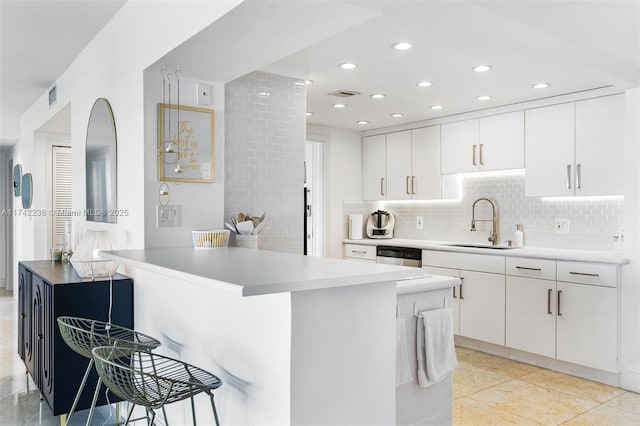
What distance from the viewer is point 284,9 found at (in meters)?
2.03

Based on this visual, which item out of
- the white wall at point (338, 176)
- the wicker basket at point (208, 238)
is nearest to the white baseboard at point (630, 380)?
the wicker basket at point (208, 238)

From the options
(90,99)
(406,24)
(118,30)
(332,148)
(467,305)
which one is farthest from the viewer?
(332,148)

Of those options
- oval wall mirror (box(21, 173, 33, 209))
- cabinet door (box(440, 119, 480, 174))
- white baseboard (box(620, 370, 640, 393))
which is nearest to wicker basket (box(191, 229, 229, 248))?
white baseboard (box(620, 370, 640, 393))

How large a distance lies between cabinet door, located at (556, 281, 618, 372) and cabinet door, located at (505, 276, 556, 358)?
7 centimetres

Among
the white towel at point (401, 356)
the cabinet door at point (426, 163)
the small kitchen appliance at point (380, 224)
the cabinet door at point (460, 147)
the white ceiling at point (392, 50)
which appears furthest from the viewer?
the small kitchen appliance at point (380, 224)

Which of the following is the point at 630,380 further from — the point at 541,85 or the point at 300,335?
the point at 300,335

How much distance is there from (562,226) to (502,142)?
960 mm

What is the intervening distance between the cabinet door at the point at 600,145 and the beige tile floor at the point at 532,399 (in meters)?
1.57

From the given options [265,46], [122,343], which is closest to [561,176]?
[265,46]

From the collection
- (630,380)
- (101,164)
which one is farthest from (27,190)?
(630,380)

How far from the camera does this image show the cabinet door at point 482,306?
452 cm

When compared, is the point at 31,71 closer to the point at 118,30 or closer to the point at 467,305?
the point at 118,30

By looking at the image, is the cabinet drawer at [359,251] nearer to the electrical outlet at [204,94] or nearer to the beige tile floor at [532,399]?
the beige tile floor at [532,399]

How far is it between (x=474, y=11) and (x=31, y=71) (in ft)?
12.9
